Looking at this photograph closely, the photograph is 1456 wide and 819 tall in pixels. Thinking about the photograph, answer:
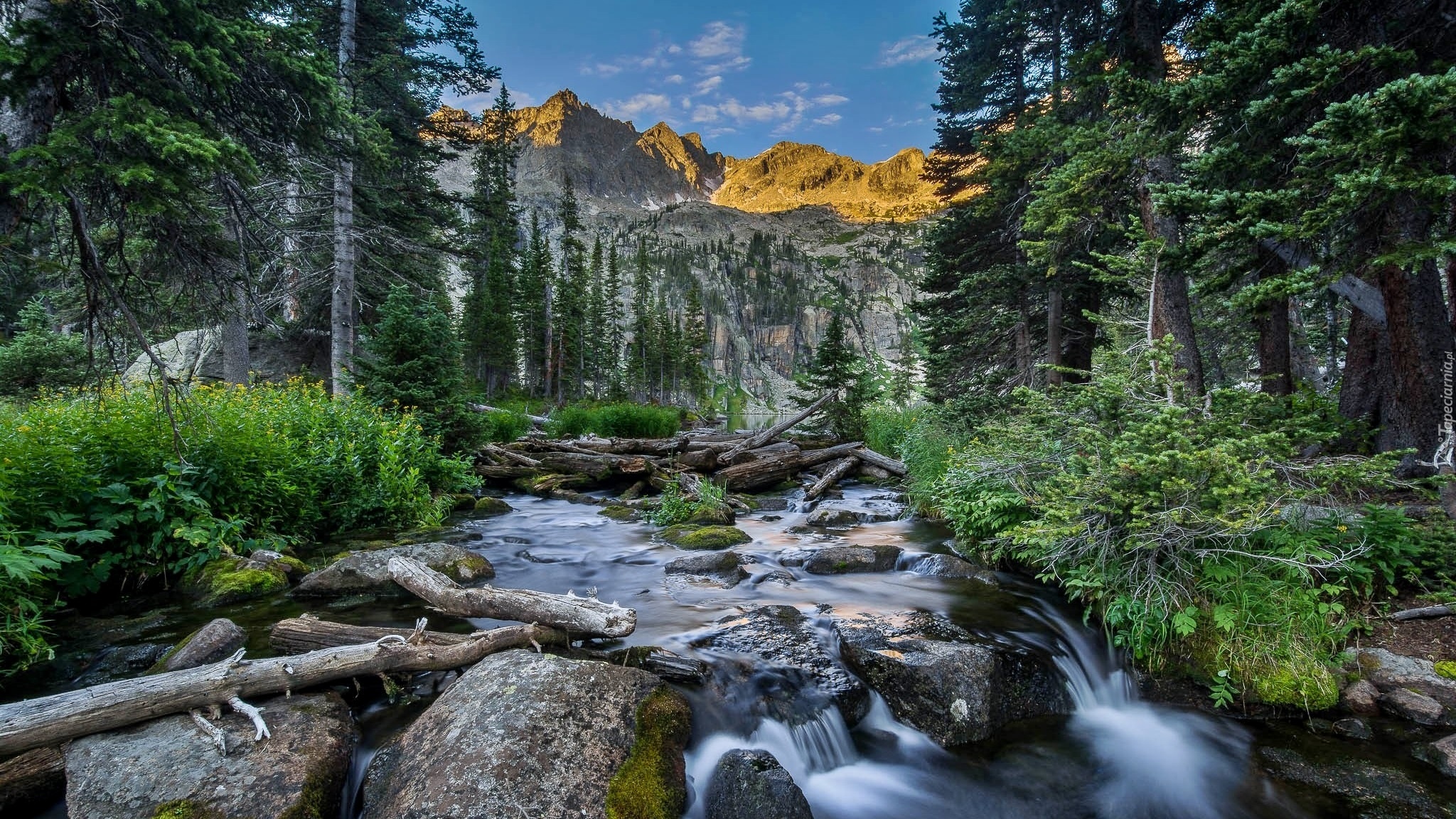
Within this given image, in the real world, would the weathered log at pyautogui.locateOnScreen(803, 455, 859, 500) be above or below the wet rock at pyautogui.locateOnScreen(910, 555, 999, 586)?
above

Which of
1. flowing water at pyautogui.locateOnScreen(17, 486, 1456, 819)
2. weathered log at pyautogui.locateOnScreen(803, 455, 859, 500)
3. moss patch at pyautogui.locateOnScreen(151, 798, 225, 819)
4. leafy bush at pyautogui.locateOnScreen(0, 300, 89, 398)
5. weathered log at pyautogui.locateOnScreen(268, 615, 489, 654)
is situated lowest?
flowing water at pyautogui.locateOnScreen(17, 486, 1456, 819)

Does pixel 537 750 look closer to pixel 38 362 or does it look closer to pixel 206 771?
pixel 206 771

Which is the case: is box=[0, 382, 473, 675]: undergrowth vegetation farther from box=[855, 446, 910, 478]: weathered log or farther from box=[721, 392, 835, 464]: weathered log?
box=[855, 446, 910, 478]: weathered log

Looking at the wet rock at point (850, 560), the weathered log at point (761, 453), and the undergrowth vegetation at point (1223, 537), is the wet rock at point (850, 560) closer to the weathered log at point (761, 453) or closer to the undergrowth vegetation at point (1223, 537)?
the undergrowth vegetation at point (1223, 537)

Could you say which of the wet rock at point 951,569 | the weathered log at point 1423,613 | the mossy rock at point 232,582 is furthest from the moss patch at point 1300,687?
the mossy rock at point 232,582

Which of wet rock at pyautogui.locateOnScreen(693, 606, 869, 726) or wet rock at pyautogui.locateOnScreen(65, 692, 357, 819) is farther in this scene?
wet rock at pyautogui.locateOnScreen(693, 606, 869, 726)

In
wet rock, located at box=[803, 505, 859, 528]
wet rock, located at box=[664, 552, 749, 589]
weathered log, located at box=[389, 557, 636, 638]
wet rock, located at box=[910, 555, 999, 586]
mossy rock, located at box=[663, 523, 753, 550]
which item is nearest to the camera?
weathered log, located at box=[389, 557, 636, 638]

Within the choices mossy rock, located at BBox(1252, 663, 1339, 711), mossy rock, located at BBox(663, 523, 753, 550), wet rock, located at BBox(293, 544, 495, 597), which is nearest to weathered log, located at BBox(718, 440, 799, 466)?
mossy rock, located at BBox(663, 523, 753, 550)

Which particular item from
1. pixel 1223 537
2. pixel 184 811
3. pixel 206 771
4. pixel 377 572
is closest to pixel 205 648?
pixel 206 771

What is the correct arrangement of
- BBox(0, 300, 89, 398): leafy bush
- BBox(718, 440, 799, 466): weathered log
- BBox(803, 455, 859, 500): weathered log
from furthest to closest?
BBox(0, 300, 89, 398): leafy bush < BBox(718, 440, 799, 466): weathered log < BBox(803, 455, 859, 500): weathered log

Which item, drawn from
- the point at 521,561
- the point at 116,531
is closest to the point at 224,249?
the point at 116,531

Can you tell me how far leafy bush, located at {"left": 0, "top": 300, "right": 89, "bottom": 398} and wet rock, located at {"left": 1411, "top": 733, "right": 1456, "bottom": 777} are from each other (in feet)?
91.4

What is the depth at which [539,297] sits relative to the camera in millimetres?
46719

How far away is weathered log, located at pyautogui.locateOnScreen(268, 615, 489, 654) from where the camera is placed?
14.3ft
